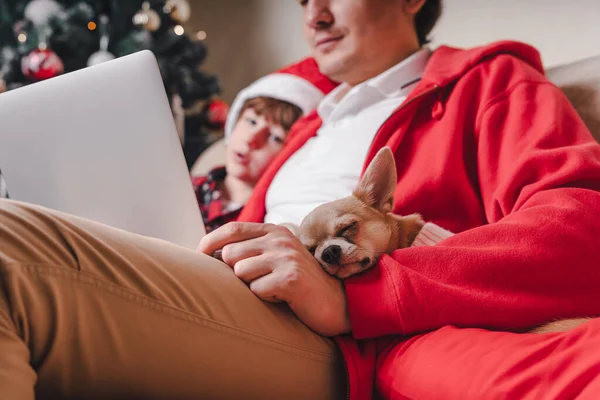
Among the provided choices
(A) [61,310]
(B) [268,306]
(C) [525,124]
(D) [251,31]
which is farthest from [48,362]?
(D) [251,31]

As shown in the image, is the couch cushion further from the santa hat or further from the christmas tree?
the christmas tree

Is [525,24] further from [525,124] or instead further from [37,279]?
[37,279]

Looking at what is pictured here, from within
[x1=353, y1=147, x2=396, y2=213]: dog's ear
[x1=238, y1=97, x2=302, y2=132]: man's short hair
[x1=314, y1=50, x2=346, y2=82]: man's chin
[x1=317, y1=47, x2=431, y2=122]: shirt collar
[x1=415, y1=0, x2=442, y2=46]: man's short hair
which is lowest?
[x1=353, y1=147, x2=396, y2=213]: dog's ear

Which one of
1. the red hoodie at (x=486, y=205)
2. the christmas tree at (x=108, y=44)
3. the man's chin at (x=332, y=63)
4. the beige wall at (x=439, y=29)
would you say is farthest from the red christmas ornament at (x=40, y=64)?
the red hoodie at (x=486, y=205)

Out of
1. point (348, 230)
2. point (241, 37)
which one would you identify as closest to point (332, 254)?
point (348, 230)

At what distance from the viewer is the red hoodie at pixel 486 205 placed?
898 millimetres

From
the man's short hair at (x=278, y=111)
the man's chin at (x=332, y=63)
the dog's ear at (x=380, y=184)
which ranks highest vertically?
the man's chin at (x=332, y=63)

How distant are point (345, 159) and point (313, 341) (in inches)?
23.0

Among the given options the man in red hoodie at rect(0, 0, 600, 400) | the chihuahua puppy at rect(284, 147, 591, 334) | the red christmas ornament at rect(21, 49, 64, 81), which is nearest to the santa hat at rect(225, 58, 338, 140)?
the man in red hoodie at rect(0, 0, 600, 400)

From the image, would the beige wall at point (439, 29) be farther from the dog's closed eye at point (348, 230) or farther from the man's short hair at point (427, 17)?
the dog's closed eye at point (348, 230)

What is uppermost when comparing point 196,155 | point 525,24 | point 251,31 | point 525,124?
point 251,31

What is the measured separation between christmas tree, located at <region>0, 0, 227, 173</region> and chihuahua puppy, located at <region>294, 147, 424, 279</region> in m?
1.85

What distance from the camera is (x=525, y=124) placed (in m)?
1.17

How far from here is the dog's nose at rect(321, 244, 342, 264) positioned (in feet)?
3.22
